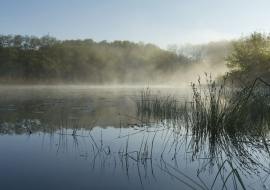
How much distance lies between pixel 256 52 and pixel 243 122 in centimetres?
1939

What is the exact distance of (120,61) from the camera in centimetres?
5144

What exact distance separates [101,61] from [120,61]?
21.3 ft

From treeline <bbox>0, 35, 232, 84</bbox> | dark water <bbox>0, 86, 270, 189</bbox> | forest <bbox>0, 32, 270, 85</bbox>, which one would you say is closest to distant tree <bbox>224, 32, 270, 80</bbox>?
forest <bbox>0, 32, 270, 85</bbox>

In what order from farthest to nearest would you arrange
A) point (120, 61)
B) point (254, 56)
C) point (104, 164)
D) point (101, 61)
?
point (120, 61) < point (101, 61) < point (254, 56) < point (104, 164)

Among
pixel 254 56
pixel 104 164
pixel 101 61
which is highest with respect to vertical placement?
pixel 101 61

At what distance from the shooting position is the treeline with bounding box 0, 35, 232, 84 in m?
34.8

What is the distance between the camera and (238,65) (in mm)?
21609

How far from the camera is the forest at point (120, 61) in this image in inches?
856

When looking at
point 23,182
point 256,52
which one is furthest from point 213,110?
point 256,52

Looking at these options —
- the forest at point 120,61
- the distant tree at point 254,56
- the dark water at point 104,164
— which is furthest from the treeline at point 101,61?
the dark water at point 104,164

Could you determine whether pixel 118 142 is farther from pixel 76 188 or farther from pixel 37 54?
pixel 37 54

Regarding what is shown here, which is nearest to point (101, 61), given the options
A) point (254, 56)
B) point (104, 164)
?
point (254, 56)

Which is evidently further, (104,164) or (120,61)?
(120,61)

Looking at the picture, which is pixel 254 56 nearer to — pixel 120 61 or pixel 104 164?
pixel 104 164
